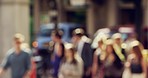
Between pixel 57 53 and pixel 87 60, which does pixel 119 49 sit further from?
pixel 57 53

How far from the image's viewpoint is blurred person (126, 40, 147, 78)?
12664mm

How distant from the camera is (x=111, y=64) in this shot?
14.1m

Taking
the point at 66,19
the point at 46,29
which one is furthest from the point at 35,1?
the point at 46,29

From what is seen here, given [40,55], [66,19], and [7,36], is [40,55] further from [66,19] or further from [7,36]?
[66,19]

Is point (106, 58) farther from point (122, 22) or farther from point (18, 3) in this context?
point (122, 22)

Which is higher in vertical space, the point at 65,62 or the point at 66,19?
the point at 65,62

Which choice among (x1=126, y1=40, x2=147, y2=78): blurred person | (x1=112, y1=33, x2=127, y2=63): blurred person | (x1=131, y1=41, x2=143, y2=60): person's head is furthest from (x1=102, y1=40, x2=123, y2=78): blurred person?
(x1=131, y1=41, x2=143, y2=60): person's head

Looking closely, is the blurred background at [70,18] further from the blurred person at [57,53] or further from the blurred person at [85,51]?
the blurred person at [57,53]

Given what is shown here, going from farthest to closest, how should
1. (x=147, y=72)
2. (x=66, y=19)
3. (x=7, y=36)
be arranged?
1. (x=66, y=19)
2. (x=7, y=36)
3. (x=147, y=72)

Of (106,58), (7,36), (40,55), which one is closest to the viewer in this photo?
(106,58)

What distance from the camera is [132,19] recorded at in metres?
47.8

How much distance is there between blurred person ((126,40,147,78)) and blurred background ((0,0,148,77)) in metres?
8.24

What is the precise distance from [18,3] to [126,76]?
330 inches

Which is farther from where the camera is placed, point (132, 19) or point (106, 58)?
point (132, 19)
